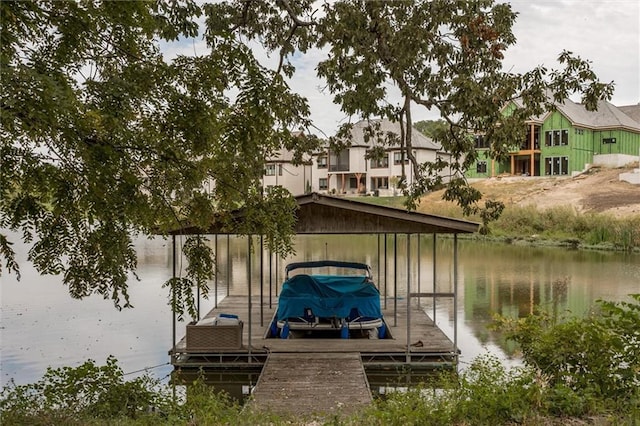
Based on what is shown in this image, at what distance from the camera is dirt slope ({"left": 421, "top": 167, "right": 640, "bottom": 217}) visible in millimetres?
41156

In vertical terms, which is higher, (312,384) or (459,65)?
(459,65)

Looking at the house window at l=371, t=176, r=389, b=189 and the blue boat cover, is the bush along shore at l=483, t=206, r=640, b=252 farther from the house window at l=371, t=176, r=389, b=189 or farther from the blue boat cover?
the blue boat cover

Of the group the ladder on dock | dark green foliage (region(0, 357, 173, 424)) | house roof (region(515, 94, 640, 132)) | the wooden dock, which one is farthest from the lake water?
house roof (region(515, 94, 640, 132))

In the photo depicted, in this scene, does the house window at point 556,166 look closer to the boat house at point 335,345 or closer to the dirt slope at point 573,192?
the dirt slope at point 573,192

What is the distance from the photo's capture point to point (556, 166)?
52.0 metres

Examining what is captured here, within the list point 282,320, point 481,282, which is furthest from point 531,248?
point 282,320

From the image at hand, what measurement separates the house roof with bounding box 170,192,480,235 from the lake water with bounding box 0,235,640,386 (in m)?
0.99

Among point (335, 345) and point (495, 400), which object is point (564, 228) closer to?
point (335, 345)

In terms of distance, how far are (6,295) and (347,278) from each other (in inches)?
479

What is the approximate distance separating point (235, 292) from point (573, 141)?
38194 millimetres

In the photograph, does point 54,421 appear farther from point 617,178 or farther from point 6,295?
point 617,178

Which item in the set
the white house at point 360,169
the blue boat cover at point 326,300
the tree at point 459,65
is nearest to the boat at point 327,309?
Answer: the blue boat cover at point 326,300

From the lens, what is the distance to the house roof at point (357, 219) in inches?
488

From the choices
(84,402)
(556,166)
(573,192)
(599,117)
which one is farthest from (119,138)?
(599,117)
